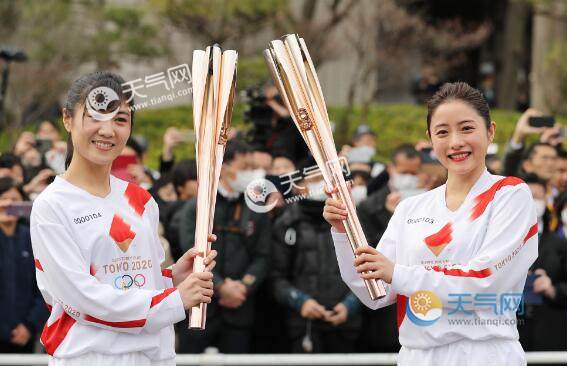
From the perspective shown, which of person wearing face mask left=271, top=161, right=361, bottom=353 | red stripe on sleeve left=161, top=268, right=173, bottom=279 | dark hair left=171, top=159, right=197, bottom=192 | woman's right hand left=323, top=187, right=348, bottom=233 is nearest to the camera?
woman's right hand left=323, top=187, right=348, bottom=233

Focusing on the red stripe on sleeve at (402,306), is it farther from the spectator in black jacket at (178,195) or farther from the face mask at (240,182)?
the spectator in black jacket at (178,195)

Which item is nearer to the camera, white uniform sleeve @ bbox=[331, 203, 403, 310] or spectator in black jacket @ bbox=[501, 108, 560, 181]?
white uniform sleeve @ bbox=[331, 203, 403, 310]

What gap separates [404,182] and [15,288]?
230 centimetres

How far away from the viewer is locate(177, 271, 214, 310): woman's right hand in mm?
3205

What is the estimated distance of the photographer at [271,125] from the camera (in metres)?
6.82

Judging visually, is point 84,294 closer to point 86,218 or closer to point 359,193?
point 86,218

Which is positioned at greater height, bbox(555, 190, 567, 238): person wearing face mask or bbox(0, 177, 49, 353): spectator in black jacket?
bbox(555, 190, 567, 238): person wearing face mask

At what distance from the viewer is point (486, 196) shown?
3.32 meters

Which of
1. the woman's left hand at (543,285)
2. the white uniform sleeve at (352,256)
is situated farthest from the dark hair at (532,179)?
the white uniform sleeve at (352,256)

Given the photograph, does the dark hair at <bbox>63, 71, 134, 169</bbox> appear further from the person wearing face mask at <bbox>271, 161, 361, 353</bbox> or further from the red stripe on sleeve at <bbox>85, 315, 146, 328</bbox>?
the person wearing face mask at <bbox>271, 161, 361, 353</bbox>

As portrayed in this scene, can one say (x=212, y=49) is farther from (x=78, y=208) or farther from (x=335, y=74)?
(x=335, y=74)

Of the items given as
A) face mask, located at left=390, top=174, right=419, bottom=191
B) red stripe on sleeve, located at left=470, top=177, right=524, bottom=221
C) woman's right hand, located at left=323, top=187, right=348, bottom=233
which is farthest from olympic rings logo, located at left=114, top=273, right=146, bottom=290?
face mask, located at left=390, top=174, right=419, bottom=191

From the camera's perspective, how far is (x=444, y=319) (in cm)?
328

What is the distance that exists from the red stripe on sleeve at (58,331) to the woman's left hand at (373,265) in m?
0.88
